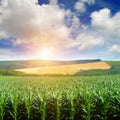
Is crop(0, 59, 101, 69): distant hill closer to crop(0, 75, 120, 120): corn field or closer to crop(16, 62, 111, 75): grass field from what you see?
crop(16, 62, 111, 75): grass field

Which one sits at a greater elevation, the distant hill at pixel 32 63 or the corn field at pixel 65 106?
the distant hill at pixel 32 63

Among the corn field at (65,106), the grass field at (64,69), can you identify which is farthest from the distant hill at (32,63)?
the corn field at (65,106)

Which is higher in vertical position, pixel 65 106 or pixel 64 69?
pixel 64 69

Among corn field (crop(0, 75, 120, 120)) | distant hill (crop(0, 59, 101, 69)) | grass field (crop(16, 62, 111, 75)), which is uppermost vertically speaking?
distant hill (crop(0, 59, 101, 69))

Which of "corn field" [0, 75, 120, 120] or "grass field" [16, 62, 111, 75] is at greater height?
"grass field" [16, 62, 111, 75]

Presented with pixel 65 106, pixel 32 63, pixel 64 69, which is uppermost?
pixel 32 63

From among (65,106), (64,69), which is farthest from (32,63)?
(65,106)

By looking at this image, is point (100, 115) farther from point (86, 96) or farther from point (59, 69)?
point (59, 69)

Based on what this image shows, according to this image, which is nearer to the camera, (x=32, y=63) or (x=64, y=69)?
(x=64, y=69)

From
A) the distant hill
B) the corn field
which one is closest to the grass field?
the distant hill

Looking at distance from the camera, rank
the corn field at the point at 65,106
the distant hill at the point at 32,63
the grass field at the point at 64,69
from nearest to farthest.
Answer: the corn field at the point at 65,106 < the grass field at the point at 64,69 < the distant hill at the point at 32,63

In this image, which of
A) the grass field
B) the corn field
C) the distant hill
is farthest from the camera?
the distant hill

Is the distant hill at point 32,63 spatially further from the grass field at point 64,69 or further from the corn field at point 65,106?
the corn field at point 65,106

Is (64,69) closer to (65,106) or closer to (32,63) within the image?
(32,63)
